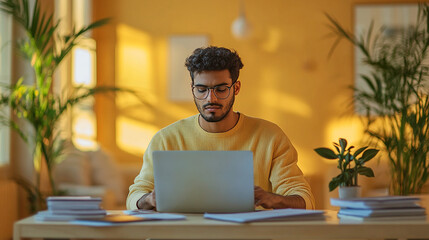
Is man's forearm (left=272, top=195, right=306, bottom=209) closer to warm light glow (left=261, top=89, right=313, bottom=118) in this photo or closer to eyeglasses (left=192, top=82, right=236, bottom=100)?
eyeglasses (left=192, top=82, right=236, bottom=100)

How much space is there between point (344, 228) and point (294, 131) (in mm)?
5741

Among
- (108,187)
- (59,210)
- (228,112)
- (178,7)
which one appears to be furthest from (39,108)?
(178,7)

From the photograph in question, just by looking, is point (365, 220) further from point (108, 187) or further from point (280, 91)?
point (280, 91)

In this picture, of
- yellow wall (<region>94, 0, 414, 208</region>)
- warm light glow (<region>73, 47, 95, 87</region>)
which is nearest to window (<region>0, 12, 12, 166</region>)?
warm light glow (<region>73, 47, 95, 87</region>)

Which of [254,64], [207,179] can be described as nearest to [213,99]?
[207,179]

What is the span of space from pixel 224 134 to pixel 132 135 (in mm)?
4994

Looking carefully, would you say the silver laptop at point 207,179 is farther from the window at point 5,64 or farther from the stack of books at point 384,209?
the window at point 5,64

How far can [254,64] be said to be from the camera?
746 cm

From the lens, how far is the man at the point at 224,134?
8.10 ft

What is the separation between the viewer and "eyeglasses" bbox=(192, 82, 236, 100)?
8.12ft

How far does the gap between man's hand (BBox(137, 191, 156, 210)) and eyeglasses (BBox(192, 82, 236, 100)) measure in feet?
1.52

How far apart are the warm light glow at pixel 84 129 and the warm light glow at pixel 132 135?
31cm

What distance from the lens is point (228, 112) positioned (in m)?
2.57

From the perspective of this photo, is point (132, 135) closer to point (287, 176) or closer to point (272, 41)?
point (272, 41)
